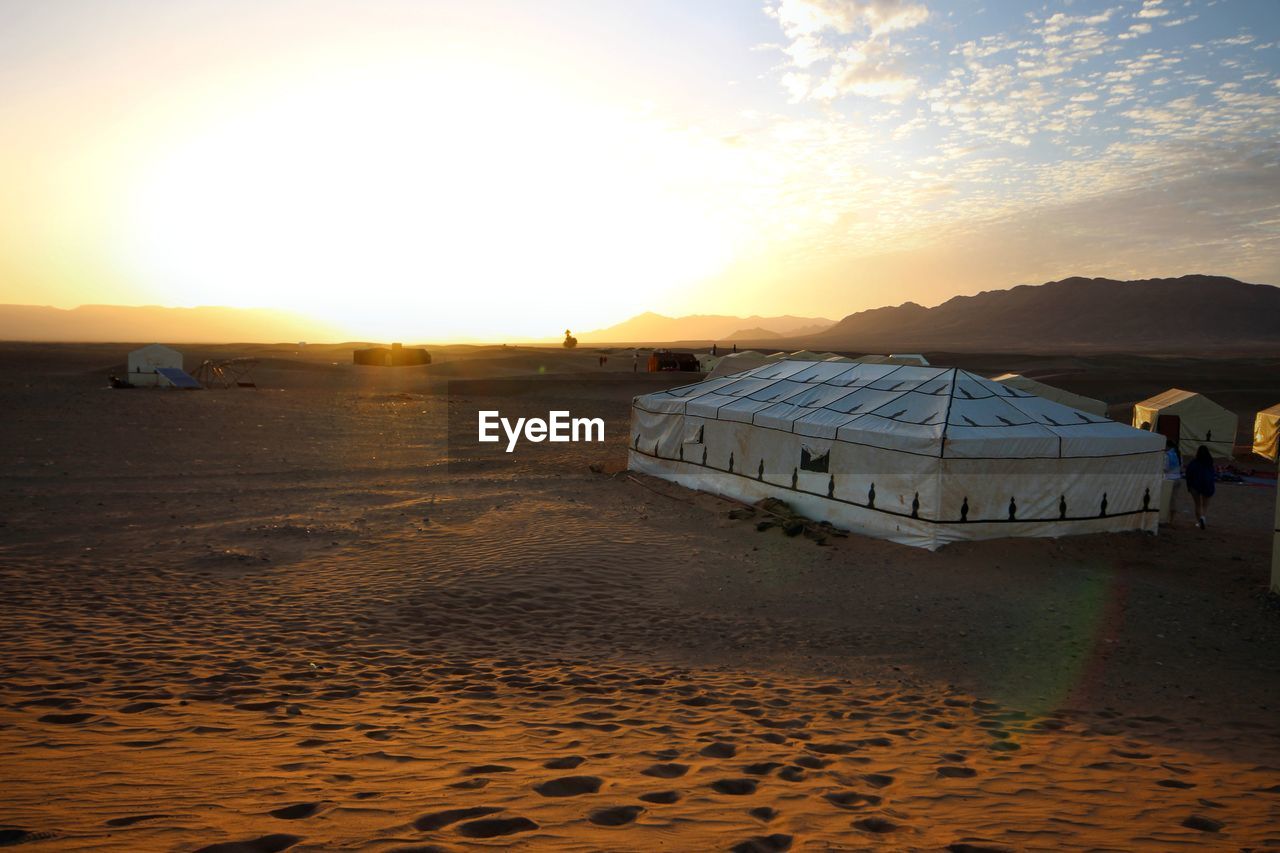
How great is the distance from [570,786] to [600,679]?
109 inches

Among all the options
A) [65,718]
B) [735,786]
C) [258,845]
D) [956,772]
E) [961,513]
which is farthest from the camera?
[961,513]

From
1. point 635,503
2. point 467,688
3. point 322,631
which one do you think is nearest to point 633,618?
point 467,688

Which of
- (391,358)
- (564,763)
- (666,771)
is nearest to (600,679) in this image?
(564,763)

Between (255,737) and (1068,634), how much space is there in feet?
31.6

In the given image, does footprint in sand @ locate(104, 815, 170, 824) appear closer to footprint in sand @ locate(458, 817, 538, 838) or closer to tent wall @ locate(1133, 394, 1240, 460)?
footprint in sand @ locate(458, 817, 538, 838)

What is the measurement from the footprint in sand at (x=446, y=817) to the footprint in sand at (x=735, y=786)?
1.62 metres

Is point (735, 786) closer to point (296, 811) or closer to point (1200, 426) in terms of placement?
point (296, 811)

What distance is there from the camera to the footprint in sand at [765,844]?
471 centimetres

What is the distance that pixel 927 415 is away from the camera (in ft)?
50.3

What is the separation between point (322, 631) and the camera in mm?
9531

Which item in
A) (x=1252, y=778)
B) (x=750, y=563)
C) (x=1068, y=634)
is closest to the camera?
(x=1252, y=778)

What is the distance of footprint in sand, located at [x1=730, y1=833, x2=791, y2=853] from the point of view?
471cm

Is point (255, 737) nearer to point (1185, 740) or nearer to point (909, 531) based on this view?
point (1185, 740)

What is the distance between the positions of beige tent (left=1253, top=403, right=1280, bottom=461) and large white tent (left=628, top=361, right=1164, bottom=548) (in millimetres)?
16174
